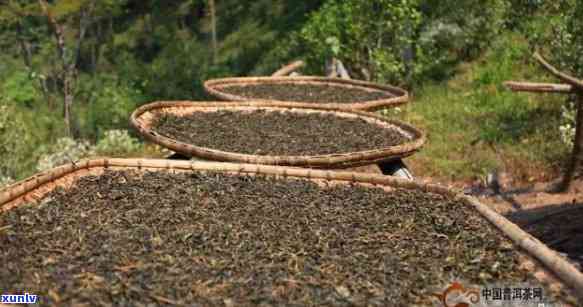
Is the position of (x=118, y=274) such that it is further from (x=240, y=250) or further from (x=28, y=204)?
(x=28, y=204)

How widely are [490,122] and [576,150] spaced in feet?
9.10

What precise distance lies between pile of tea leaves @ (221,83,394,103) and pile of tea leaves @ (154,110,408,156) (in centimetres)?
82

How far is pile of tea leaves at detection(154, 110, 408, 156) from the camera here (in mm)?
3719

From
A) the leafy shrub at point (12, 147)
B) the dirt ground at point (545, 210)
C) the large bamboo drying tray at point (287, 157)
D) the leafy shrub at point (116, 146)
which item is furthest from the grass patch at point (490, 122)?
the leafy shrub at point (12, 147)

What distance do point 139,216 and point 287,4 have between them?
19.5 meters

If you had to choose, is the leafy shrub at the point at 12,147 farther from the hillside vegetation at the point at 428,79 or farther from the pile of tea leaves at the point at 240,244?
the pile of tea leaves at the point at 240,244

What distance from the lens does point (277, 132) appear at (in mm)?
4082

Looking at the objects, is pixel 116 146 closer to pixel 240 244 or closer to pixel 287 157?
pixel 287 157

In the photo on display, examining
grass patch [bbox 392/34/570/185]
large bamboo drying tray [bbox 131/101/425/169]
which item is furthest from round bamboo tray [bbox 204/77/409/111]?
grass patch [bbox 392/34/570/185]

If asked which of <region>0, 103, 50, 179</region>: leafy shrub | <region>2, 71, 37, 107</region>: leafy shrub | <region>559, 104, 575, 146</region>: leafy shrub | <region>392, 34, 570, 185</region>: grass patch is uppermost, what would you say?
<region>559, 104, 575, 146</region>: leafy shrub

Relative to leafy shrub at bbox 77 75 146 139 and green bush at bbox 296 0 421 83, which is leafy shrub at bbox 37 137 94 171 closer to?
green bush at bbox 296 0 421 83

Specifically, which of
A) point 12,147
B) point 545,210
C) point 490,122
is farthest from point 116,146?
point 545,210

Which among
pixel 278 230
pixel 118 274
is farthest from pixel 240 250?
pixel 118 274

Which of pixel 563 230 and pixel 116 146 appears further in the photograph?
pixel 116 146
